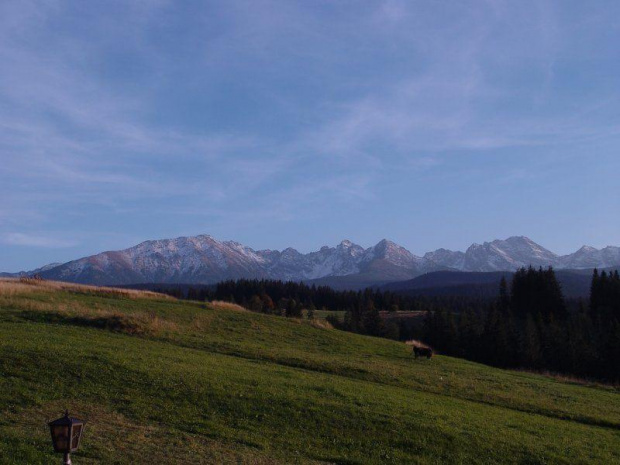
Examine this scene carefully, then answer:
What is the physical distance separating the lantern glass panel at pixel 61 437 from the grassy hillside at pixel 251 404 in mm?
2579

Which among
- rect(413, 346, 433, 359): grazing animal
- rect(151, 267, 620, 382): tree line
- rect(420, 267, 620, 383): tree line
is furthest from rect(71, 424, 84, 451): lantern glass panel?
rect(151, 267, 620, 382): tree line

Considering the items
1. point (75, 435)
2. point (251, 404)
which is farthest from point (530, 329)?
point (75, 435)

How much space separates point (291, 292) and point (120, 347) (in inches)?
5729

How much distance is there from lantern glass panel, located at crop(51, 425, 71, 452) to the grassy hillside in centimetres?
258

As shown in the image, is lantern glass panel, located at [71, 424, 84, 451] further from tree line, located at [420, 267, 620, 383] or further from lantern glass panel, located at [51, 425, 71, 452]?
tree line, located at [420, 267, 620, 383]

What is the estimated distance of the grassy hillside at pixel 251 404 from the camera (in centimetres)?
1579

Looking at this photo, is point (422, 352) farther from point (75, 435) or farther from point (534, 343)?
point (534, 343)

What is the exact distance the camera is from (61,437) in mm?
10422

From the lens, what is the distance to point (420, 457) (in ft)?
55.8

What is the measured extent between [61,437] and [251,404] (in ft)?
34.7

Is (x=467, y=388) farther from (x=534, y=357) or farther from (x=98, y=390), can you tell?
(x=534, y=357)

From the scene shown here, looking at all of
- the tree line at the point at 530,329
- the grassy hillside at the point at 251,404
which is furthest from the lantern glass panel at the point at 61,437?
the tree line at the point at 530,329

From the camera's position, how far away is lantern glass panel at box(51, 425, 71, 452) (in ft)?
34.2

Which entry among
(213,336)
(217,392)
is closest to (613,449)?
(217,392)
